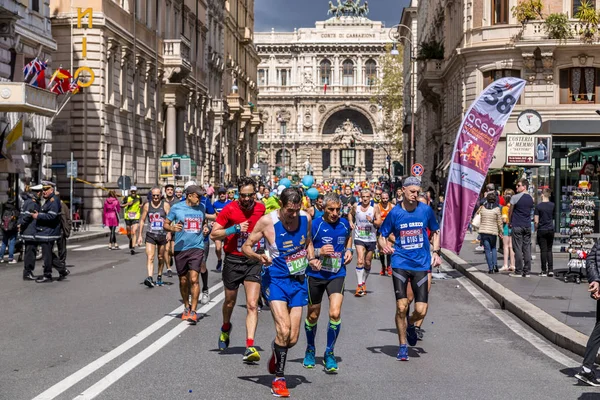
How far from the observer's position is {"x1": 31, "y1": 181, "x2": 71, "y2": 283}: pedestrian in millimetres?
17031

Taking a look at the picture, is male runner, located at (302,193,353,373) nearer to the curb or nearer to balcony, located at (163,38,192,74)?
the curb

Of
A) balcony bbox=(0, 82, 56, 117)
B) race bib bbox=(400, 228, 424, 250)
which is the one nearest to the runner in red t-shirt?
race bib bbox=(400, 228, 424, 250)

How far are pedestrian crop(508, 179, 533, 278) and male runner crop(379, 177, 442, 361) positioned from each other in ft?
28.5

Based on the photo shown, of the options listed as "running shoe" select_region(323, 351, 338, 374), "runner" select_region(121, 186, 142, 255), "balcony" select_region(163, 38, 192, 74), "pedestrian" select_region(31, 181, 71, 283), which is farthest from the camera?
"balcony" select_region(163, 38, 192, 74)

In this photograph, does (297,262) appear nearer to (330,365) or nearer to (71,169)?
(330,365)

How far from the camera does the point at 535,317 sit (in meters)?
12.0

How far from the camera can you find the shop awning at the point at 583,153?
22.1 metres

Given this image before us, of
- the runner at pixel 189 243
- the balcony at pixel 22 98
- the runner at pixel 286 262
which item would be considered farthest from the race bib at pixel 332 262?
the balcony at pixel 22 98

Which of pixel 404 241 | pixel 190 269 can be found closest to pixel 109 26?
pixel 190 269

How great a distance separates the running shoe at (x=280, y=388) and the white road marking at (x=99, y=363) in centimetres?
173

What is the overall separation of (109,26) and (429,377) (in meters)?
32.6

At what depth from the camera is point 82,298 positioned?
1453 cm

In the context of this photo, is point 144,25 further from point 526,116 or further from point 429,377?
point 429,377

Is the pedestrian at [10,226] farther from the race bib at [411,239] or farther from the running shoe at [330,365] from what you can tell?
the running shoe at [330,365]
